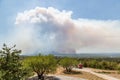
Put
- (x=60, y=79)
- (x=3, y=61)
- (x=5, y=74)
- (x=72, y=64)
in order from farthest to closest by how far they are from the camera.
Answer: (x=72, y=64)
(x=60, y=79)
(x=3, y=61)
(x=5, y=74)

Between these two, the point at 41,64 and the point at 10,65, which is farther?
the point at 41,64

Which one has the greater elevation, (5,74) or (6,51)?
(6,51)

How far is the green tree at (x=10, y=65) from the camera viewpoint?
1523cm

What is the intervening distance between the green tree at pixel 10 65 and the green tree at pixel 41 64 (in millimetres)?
29751

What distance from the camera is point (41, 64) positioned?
152 ft

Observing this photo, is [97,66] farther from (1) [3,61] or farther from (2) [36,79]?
(1) [3,61]

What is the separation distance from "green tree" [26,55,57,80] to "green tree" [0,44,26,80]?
1171 inches

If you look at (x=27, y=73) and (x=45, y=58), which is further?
(x=45, y=58)

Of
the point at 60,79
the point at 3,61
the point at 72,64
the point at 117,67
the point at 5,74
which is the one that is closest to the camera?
the point at 5,74

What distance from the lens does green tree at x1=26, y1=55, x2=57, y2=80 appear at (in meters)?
46.5

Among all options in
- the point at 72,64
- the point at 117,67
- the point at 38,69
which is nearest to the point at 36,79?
the point at 38,69

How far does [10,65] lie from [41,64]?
30478mm

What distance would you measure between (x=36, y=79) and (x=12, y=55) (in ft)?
96.5

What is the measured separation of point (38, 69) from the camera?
4703cm
